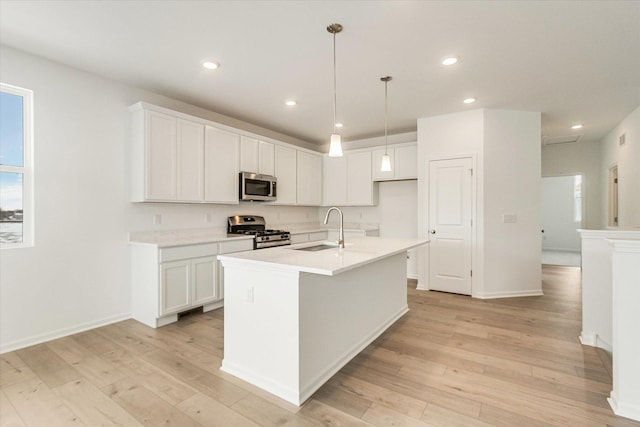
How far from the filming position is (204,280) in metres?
3.61

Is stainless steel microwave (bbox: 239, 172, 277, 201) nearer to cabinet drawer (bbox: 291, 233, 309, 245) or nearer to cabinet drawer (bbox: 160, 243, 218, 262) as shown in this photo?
cabinet drawer (bbox: 291, 233, 309, 245)

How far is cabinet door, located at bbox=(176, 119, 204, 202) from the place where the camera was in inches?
144

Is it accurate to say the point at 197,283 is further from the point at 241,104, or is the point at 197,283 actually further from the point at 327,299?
the point at 241,104

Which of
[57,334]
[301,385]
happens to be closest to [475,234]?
[301,385]

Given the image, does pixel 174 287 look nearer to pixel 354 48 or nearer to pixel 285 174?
pixel 285 174

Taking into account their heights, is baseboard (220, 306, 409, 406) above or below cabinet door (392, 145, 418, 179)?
below

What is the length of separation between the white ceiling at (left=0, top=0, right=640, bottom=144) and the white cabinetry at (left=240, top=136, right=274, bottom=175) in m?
0.58

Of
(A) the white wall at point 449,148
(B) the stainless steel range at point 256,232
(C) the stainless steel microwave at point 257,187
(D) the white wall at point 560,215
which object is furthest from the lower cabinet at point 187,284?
(D) the white wall at point 560,215

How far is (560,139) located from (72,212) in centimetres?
819

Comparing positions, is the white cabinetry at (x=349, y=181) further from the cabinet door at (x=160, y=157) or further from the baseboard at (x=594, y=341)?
the baseboard at (x=594, y=341)

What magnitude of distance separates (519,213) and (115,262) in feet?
17.7

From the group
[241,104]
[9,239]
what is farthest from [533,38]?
[9,239]

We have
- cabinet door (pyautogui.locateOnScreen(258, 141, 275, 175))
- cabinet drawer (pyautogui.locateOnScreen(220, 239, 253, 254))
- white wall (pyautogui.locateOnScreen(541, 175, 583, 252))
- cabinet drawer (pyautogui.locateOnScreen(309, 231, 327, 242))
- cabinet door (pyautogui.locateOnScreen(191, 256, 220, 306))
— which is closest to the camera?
cabinet door (pyautogui.locateOnScreen(191, 256, 220, 306))

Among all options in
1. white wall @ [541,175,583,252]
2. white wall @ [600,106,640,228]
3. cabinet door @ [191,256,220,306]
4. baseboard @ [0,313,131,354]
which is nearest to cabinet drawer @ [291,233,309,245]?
cabinet door @ [191,256,220,306]
